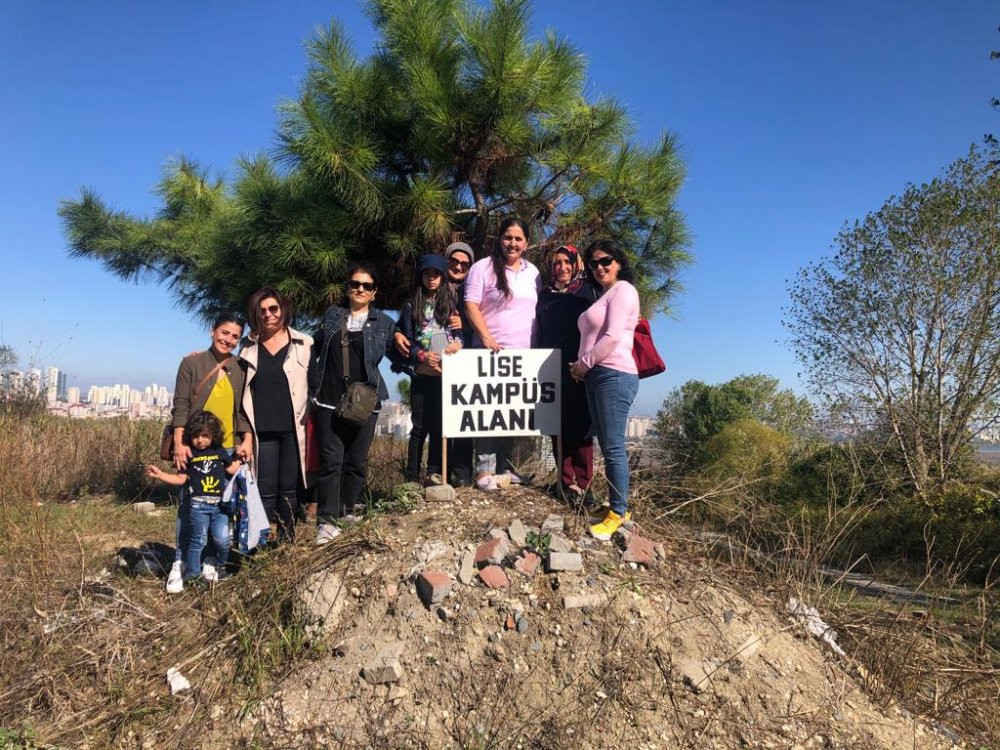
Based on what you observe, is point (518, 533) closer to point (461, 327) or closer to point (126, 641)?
point (461, 327)

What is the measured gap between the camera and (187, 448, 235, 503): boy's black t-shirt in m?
3.84

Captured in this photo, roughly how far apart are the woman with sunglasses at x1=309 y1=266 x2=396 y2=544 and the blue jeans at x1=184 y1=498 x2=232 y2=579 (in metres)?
0.57

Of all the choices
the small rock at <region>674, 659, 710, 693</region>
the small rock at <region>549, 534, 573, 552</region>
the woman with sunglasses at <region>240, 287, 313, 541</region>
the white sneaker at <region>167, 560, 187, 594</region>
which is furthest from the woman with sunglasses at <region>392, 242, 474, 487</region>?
the small rock at <region>674, 659, 710, 693</region>

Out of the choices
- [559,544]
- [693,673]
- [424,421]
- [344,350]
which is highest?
[344,350]

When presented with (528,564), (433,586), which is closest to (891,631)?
(528,564)

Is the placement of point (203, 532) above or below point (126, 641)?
above

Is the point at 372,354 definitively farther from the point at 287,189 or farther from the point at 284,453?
the point at 287,189

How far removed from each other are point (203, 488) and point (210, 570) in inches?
20.6

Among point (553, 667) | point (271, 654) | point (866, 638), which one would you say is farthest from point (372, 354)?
point (866, 638)

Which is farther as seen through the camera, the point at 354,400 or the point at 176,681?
the point at 354,400

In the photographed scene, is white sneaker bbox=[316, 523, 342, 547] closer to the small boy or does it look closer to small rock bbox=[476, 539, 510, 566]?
the small boy

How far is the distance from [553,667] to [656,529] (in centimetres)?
135

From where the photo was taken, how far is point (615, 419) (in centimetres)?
370

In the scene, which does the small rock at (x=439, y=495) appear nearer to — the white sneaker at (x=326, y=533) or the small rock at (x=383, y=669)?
the white sneaker at (x=326, y=533)
